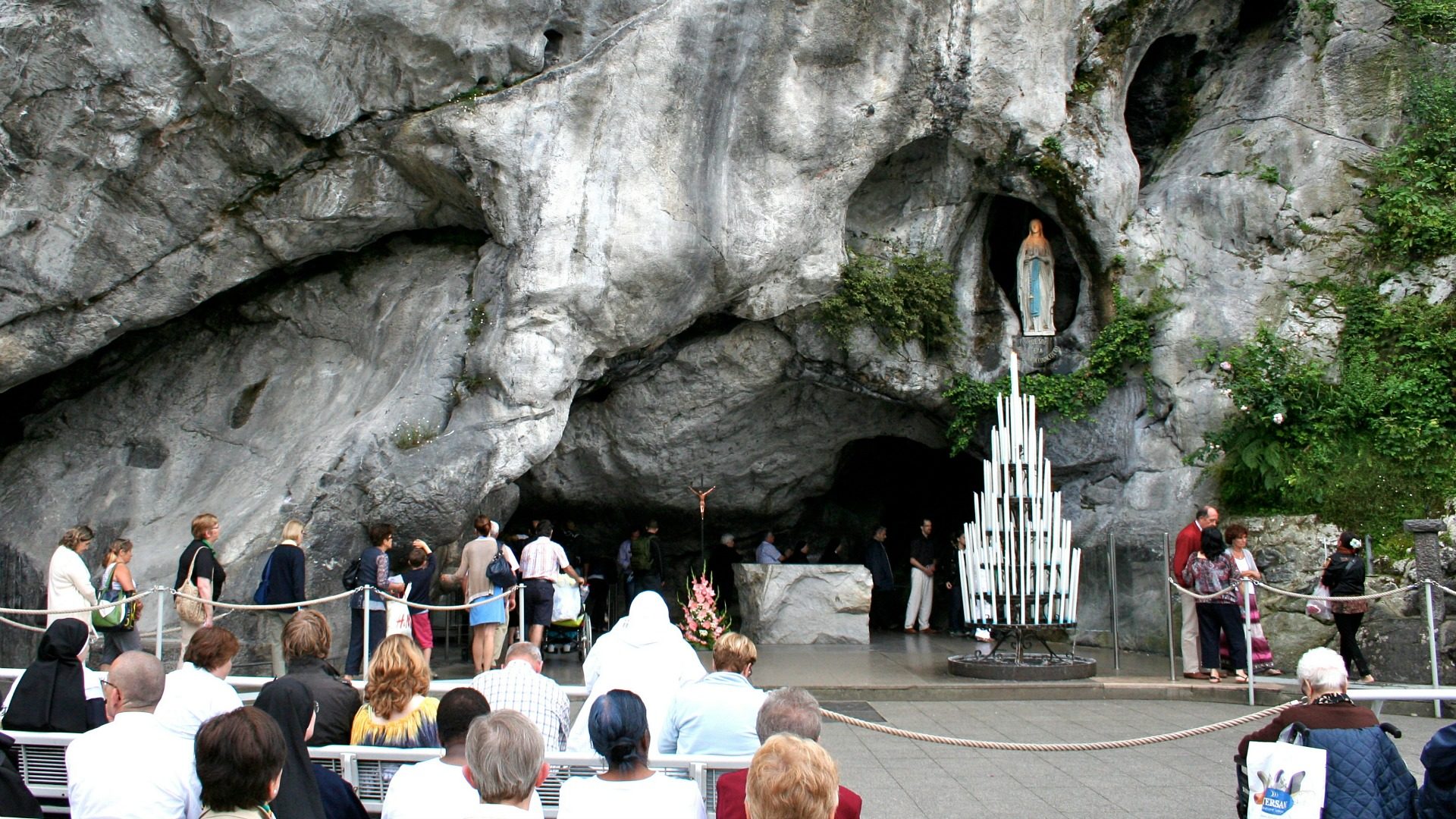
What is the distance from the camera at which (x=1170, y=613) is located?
31.6ft

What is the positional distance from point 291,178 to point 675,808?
9.56m

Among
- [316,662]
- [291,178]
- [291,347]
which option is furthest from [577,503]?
[316,662]

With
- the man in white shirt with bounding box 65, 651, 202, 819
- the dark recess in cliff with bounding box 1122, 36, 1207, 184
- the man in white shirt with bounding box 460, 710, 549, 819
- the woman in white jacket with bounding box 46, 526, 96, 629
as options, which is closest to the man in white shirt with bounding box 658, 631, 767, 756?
the man in white shirt with bounding box 460, 710, 549, 819

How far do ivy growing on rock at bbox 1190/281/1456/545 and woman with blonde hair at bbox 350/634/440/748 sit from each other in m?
9.59

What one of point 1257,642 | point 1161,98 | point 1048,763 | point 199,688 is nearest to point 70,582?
point 199,688

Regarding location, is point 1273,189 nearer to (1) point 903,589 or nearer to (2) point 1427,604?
(2) point 1427,604

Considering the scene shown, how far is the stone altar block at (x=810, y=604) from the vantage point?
13586 mm

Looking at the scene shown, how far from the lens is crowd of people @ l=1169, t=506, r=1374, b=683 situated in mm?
9203

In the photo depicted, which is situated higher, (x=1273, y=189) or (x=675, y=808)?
(x=1273, y=189)

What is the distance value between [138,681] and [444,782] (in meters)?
1.25

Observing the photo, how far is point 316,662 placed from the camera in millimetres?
4672

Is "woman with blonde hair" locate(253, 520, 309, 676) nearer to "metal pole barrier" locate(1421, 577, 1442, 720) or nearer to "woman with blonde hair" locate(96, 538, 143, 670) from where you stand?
"woman with blonde hair" locate(96, 538, 143, 670)

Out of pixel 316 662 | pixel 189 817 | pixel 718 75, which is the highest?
pixel 718 75

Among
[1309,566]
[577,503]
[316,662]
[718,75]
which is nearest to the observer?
[316,662]
